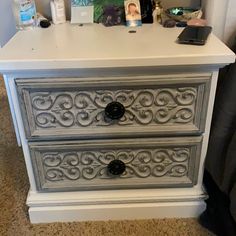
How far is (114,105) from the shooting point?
2.97 ft

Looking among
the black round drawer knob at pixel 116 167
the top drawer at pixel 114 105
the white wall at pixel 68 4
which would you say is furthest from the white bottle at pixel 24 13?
the black round drawer knob at pixel 116 167

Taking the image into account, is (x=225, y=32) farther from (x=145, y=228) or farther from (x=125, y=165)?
(x=145, y=228)

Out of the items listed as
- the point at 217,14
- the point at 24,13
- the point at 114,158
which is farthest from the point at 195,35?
the point at 24,13

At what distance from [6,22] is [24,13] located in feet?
0.67

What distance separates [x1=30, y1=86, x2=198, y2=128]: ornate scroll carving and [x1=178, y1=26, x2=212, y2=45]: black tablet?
0.13 metres

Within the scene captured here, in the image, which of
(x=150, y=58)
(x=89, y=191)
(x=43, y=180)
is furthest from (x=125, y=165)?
(x=150, y=58)

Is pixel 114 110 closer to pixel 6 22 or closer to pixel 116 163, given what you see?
pixel 116 163

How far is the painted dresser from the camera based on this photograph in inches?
33.1

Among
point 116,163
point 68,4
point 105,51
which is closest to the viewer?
point 105,51

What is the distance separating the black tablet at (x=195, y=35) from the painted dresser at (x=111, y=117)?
25 millimetres

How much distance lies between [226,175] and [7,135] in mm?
1108

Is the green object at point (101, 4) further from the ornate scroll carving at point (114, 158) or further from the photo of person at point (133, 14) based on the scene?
the ornate scroll carving at point (114, 158)

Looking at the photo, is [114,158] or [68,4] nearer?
[114,158]

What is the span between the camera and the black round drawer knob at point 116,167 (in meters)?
1.02
